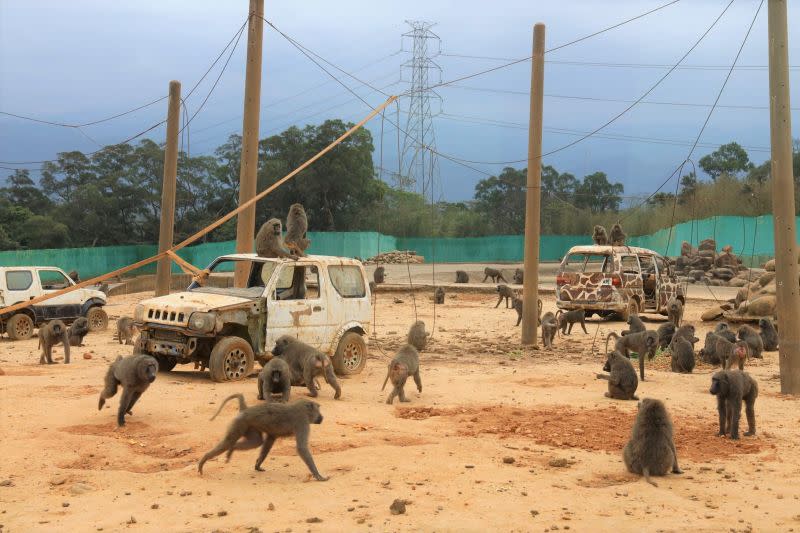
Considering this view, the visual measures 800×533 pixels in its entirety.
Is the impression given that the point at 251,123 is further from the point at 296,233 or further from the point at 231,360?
the point at 231,360

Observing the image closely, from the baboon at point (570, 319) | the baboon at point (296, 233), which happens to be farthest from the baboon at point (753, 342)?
the baboon at point (296, 233)

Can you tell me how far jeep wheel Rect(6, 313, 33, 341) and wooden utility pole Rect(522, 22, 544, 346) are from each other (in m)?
11.1

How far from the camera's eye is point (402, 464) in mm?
8211

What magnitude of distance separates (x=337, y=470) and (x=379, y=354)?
9.22 metres

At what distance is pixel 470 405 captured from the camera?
1143 centimetres

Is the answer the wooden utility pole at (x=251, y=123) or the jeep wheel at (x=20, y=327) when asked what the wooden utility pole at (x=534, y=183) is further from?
the jeep wheel at (x=20, y=327)

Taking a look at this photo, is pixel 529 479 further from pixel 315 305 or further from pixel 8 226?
pixel 8 226

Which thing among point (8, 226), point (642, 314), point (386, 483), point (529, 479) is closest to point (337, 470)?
point (386, 483)

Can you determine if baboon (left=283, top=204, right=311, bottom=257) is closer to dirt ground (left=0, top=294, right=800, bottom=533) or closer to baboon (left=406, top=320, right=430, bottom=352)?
dirt ground (left=0, top=294, right=800, bottom=533)

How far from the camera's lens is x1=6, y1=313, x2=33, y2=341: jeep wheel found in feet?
64.1

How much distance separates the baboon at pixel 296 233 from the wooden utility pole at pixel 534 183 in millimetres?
5664

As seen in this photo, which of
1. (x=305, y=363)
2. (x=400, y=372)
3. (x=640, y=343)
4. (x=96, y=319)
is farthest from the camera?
(x=96, y=319)

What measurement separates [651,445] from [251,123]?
10.6 metres

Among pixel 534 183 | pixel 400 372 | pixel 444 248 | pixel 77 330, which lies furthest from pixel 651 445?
pixel 444 248
